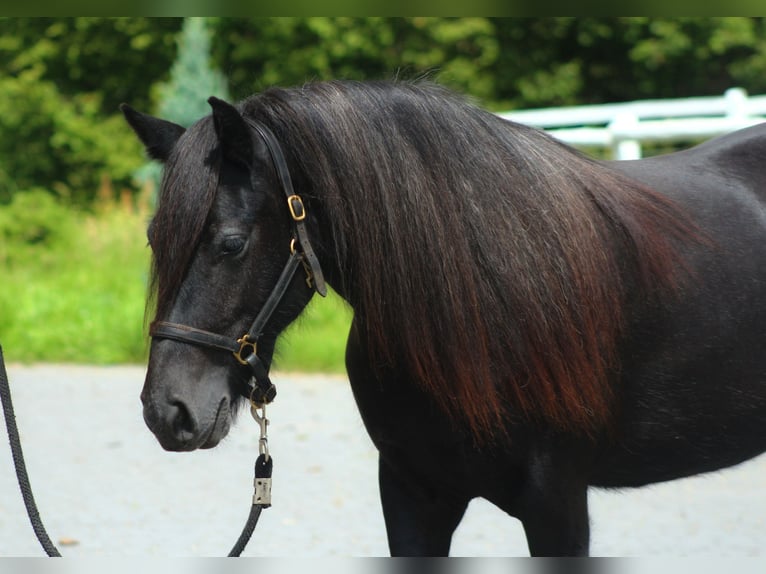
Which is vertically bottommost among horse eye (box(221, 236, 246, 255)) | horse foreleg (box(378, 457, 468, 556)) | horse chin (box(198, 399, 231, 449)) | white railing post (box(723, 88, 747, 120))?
horse foreleg (box(378, 457, 468, 556))

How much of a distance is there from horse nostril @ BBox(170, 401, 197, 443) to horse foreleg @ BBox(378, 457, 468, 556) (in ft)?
1.94

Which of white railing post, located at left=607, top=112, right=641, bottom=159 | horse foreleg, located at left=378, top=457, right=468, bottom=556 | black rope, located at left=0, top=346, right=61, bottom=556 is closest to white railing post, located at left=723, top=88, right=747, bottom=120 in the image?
white railing post, located at left=607, top=112, right=641, bottom=159

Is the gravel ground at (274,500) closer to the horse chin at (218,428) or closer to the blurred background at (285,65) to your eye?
the horse chin at (218,428)

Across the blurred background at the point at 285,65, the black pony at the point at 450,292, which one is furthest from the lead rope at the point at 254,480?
the blurred background at the point at 285,65

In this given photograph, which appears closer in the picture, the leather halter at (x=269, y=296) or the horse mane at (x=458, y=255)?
the leather halter at (x=269, y=296)

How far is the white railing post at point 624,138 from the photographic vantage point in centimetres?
695

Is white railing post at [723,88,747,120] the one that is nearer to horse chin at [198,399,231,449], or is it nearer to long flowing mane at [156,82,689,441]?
long flowing mane at [156,82,689,441]

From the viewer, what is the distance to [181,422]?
2215mm

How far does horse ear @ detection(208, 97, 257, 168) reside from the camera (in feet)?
7.33

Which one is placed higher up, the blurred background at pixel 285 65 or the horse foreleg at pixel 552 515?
the blurred background at pixel 285 65

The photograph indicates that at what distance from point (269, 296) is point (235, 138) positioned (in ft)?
1.14

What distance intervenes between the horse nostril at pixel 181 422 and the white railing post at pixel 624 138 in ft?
17.0

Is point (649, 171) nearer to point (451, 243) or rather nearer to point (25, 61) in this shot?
point (451, 243)

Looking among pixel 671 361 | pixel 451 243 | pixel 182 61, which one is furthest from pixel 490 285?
pixel 182 61
